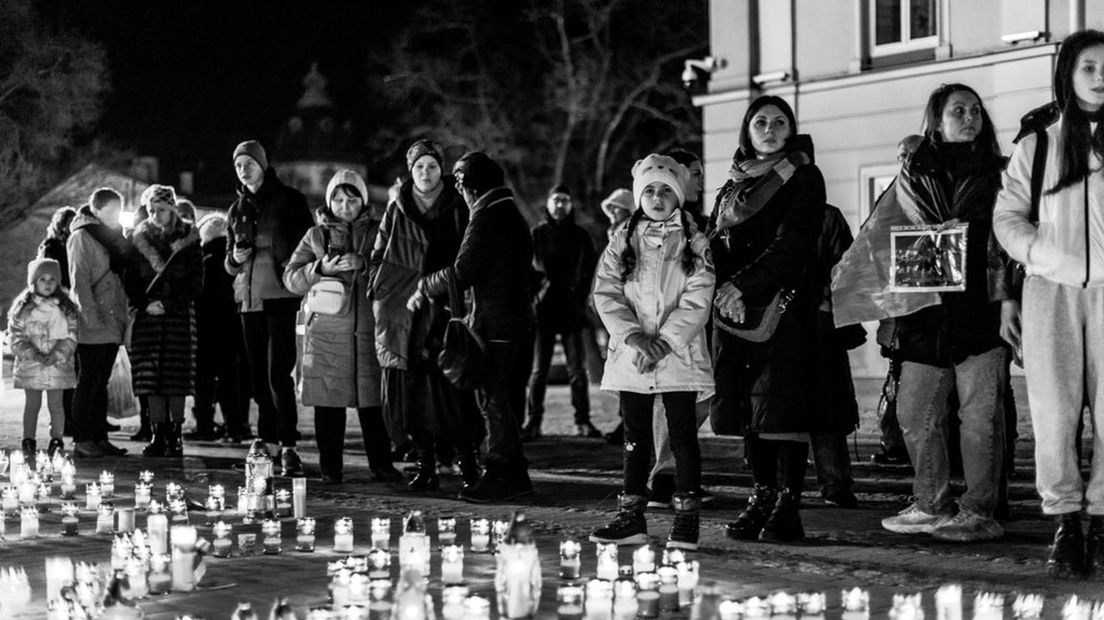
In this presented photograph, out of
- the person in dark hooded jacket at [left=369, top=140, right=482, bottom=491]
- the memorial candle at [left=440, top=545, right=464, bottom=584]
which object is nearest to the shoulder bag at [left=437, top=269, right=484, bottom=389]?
the person in dark hooded jacket at [left=369, top=140, right=482, bottom=491]

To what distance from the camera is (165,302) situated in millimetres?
12859

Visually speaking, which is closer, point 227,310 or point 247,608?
point 247,608

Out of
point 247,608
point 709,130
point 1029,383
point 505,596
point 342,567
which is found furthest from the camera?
point 709,130

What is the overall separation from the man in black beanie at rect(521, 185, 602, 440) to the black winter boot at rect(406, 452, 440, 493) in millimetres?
3891

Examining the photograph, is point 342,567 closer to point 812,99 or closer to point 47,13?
point 812,99

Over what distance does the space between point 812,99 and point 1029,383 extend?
14516mm

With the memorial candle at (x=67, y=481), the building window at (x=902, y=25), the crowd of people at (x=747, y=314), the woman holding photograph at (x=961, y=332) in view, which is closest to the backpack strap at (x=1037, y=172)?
the crowd of people at (x=747, y=314)

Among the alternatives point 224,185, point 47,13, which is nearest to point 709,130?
point 47,13

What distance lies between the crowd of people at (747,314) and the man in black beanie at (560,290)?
2270 millimetres

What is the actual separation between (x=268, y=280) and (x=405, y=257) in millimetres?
1363

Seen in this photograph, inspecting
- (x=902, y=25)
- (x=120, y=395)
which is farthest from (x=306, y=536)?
(x=902, y=25)

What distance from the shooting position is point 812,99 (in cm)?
2070

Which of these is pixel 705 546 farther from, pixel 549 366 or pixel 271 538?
pixel 549 366

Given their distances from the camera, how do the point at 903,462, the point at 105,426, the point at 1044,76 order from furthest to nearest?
the point at 1044,76 → the point at 105,426 → the point at 903,462
